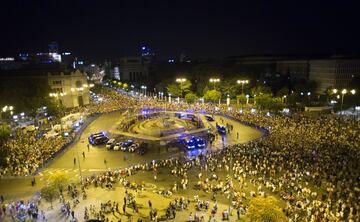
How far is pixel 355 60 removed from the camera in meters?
76.6

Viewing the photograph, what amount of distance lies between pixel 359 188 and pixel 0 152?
1200 inches

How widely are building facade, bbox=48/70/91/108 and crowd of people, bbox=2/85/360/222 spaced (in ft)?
103

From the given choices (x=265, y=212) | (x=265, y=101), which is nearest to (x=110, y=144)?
(x=265, y=212)

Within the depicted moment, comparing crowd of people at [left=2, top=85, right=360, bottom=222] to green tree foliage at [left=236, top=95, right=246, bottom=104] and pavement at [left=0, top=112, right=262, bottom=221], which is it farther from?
green tree foliage at [left=236, top=95, right=246, bottom=104]

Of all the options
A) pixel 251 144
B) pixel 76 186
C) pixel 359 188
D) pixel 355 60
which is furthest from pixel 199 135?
pixel 355 60

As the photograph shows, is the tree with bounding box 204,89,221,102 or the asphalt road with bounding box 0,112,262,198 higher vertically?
the tree with bounding box 204,89,221,102

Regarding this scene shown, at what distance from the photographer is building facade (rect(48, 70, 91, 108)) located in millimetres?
70287

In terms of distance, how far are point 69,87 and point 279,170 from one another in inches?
2230

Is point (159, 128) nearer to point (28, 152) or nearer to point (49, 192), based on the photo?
point (28, 152)

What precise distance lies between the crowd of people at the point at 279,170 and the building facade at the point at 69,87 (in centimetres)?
3145

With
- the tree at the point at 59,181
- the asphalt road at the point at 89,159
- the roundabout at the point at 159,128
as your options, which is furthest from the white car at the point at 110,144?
the tree at the point at 59,181

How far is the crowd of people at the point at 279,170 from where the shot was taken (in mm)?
Answer: 21797

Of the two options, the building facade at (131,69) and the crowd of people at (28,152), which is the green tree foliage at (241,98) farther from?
the building facade at (131,69)

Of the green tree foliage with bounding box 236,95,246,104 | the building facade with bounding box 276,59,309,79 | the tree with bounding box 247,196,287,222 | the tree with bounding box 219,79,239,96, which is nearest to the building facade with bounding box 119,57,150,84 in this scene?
the building facade with bounding box 276,59,309,79
